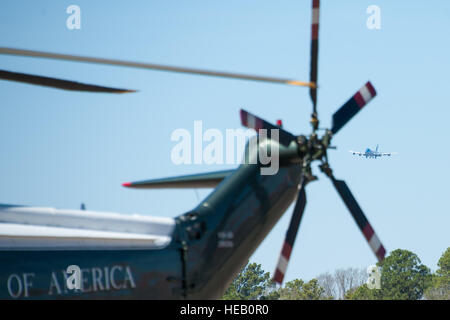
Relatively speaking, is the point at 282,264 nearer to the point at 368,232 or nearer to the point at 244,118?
the point at 368,232

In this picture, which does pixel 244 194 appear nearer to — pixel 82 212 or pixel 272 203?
pixel 272 203

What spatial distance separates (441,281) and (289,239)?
392 ft

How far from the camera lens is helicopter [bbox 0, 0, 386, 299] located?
22.4 m

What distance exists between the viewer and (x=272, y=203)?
2583 cm

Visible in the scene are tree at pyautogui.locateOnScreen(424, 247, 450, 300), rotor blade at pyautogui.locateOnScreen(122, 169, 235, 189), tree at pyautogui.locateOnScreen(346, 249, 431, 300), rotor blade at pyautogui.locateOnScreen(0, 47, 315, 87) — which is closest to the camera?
rotor blade at pyautogui.locateOnScreen(0, 47, 315, 87)

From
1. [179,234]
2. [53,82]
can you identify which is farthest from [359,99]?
[53,82]

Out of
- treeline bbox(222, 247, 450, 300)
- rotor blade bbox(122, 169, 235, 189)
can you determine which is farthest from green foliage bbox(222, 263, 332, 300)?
rotor blade bbox(122, 169, 235, 189)

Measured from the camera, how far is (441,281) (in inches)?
5433

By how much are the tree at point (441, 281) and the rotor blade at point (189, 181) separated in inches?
3697

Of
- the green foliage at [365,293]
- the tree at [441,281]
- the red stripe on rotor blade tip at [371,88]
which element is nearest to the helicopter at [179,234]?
the red stripe on rotor blade tip at [371,88]

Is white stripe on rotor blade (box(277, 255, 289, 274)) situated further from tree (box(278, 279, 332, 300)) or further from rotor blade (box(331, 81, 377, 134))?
tree (box(278, 279, 332, 300))

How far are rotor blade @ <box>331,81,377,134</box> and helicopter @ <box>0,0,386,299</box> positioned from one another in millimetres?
29

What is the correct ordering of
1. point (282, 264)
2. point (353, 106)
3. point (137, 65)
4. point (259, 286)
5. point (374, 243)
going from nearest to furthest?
point (137, 65)
point (282, 264)
point (374, 243)
point (353, 106)
point (259, 286)
